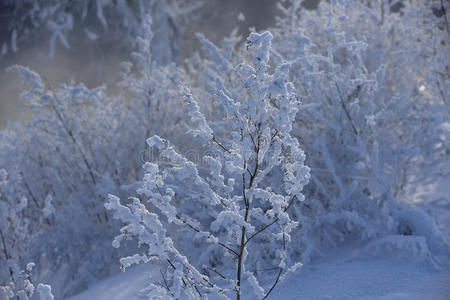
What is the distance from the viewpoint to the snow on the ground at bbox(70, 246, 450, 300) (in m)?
1.80

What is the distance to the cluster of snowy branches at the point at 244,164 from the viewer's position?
129cm

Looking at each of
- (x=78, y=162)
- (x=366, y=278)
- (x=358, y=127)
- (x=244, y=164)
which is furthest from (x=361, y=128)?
(x=78, y=162)

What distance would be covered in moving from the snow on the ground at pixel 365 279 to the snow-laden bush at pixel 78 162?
1642 mm

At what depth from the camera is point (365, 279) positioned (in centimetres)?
200

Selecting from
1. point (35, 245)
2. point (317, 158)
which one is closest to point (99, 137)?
point (35, 245)

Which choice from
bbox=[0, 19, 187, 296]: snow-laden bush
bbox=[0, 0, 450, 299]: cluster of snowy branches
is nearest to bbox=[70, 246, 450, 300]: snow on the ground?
bbox=[0, 0, 450, 299]: cluster of snowy branches

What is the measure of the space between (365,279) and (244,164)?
1.16m

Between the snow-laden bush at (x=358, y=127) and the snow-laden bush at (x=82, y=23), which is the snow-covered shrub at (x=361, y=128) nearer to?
the snow-laden bush at (x=358, y=127)

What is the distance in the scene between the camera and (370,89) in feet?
9.80

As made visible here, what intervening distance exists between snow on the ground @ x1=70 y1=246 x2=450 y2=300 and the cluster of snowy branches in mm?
106

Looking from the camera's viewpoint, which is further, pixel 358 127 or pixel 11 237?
pixel 11 237

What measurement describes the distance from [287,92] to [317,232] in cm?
180

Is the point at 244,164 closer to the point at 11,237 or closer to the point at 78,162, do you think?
the point at 11,237

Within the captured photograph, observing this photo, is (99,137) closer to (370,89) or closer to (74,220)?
(74,220)
